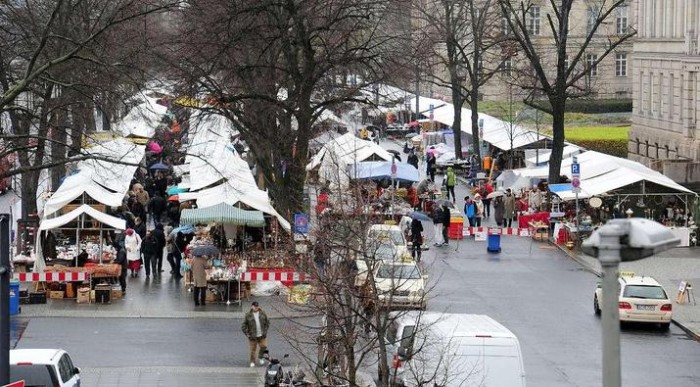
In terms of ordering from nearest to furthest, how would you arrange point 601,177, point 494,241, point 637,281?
point 637,281 → point 494,241 → point 601,177

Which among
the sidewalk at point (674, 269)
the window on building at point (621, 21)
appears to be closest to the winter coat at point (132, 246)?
the sidewalk at point (674, 269)

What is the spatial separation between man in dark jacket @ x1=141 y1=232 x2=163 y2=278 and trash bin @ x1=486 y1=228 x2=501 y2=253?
10116 mm

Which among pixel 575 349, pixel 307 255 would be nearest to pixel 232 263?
pixel 575 349

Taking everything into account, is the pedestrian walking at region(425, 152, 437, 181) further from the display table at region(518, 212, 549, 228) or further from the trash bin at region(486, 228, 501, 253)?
the trash bin at region(486, 228, 501, 253)

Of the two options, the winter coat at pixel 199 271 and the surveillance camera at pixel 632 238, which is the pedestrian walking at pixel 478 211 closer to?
the winter coat at pixel 199 271

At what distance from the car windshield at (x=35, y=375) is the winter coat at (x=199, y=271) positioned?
12.0 metres

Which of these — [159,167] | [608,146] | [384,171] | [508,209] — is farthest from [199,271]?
[608,146]

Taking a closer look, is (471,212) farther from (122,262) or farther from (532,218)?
(122,262)

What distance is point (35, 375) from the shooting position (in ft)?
65.9

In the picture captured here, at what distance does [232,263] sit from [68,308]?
3.67 m

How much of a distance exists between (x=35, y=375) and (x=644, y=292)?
14402 millimetres

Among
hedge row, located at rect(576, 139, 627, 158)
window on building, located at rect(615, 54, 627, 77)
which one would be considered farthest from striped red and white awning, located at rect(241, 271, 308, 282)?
window on building, located at rect(615, 54, 627, 77)

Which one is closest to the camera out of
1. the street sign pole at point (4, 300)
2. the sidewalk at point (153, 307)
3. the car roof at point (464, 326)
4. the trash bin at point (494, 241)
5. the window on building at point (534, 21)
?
the street sign pole at point (4, 300)

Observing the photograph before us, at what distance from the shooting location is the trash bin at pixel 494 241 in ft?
140
